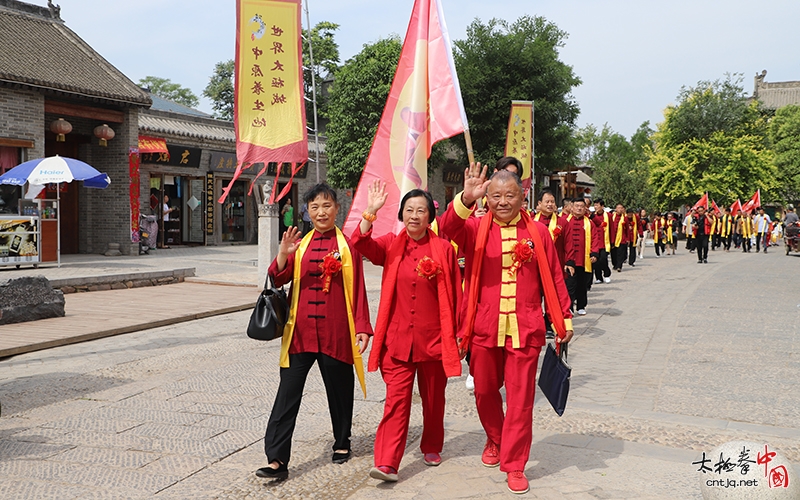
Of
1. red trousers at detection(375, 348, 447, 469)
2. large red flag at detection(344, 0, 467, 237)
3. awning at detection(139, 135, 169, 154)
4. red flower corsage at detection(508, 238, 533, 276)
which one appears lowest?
red trousers at detection(375, 348, 447, 469)

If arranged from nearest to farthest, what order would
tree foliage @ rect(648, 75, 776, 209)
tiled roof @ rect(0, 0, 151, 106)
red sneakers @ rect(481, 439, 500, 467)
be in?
red sneakers @ rect(481, 439, 500, 467) < tiled roof @ rect(0, 0, 151, 106) < tree foliage @ rect(648, 75, 776, 209)

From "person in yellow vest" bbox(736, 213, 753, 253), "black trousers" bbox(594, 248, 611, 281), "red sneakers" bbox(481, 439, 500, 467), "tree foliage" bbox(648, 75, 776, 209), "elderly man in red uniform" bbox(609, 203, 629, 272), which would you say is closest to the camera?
"red sneakers" bbox(481, 439, 500, 467)

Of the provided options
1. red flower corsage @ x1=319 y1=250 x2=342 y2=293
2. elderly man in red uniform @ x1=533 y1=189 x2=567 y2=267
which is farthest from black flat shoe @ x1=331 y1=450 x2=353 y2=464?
elderly man in red uniform @ x1=533 y1=189 x2=567 y2=267

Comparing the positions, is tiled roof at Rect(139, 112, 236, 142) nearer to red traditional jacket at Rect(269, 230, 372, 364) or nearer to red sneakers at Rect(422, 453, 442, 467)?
red traditional jacket at Rect(269, 230, 372, 364)

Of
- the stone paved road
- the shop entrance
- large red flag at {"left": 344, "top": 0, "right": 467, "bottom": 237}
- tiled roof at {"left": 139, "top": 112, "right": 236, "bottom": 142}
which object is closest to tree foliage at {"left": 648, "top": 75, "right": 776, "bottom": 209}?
tiled roof at {"left": 139, "top": 112, "right": 236, "bottom": 142}

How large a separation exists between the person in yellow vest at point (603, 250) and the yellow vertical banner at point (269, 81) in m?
7.16

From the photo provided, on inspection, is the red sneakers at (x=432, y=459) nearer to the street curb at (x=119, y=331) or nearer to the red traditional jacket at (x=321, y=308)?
the red traditional jacket at (x=321, y=308)

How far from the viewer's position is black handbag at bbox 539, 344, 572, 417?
4.14 metres

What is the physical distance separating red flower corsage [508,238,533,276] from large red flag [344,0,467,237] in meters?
1.52

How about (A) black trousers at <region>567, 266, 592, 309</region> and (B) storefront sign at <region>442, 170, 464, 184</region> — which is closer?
(A) black trousers at <region>567, 266, 592, 309</region>

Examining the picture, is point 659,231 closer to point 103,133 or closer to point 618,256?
point 618,256

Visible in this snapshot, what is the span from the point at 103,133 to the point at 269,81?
11.0 meters

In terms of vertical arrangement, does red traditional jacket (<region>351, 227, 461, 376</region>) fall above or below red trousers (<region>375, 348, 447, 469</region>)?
above

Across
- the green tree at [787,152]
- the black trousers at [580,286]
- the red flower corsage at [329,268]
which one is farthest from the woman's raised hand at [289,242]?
the green tree at [787,152]
